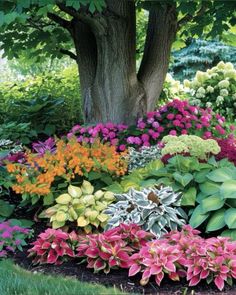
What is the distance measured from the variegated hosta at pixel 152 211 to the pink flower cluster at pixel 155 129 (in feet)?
6.96

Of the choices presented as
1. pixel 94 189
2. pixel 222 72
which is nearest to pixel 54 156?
pixel 94 189

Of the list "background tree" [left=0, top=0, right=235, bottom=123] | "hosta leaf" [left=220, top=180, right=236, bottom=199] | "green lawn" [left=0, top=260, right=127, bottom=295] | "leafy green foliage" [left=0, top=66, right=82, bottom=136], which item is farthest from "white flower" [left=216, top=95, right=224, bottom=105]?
"green lawn" [left=0, top=260, right=127, bottom=295]

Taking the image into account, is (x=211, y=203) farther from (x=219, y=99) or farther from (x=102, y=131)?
(x=219, y=99)

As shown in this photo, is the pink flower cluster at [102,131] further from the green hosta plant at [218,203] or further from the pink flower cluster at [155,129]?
the green hosta plant at [218,203]

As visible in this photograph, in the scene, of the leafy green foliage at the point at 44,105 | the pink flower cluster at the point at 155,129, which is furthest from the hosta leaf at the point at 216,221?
the leafy green foliage at the point at 44,105

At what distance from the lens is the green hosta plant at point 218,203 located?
155 inches

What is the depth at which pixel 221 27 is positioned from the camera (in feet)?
20.2

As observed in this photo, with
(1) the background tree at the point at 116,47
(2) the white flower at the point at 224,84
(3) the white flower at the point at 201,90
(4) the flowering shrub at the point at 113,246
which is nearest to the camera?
(4) the flowering shrub at the point at 113,246

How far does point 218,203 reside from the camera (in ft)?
13.3

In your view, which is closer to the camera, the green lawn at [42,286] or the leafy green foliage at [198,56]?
the green lawn at [42,286]

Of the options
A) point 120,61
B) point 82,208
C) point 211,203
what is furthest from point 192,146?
point 120,61

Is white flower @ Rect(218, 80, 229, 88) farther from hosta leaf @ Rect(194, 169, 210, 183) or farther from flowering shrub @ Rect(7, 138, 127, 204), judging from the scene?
hosta leaf @ Rect(194, 169, 210, 183)

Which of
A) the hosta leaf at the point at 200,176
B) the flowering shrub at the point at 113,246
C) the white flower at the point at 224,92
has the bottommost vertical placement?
the white flower at the point at 224,92

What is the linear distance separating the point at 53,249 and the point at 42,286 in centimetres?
68
